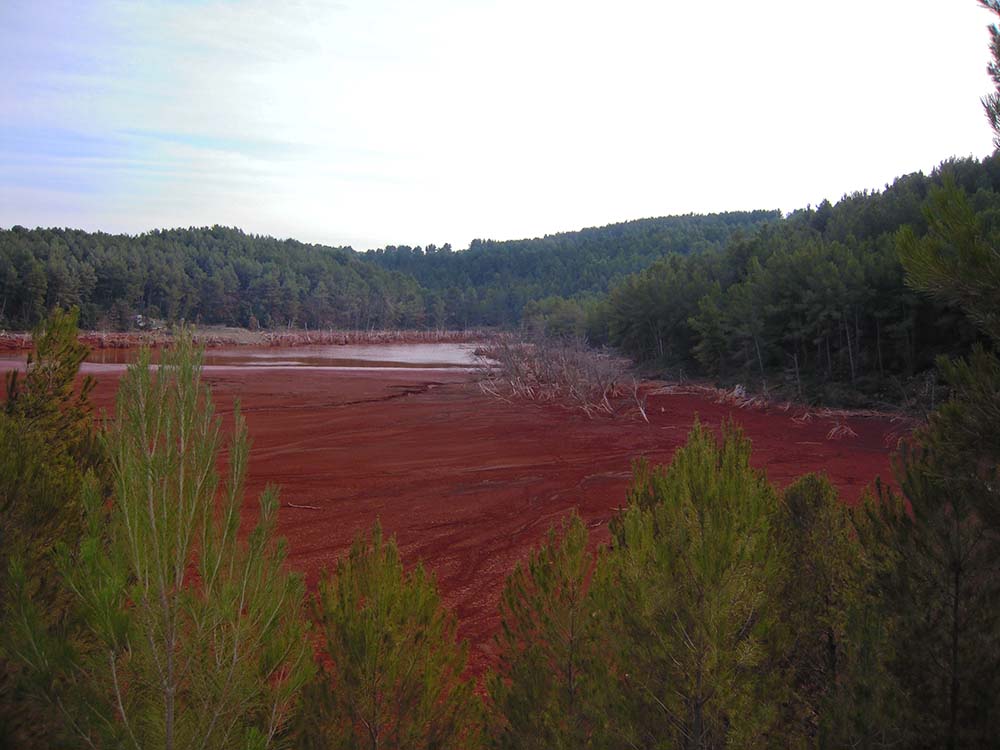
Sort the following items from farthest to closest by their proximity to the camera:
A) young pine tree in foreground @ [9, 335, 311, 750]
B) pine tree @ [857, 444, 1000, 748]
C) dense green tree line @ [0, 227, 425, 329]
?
1. dense green tree line @ [0, 227, 425, 329]
2. pine tree @ [857, 444, 1000, 748]
3. young pine tree in foreground @ [9, 335, 311, 750]

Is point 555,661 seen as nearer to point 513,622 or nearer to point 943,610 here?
point 513,622

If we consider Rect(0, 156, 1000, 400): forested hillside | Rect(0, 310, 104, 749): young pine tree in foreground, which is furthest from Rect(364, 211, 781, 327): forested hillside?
Rect(0, 310, 104, 749): young pine tree in foreground

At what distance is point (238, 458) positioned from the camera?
2.33m

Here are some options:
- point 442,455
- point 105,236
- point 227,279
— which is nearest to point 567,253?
point 227,279

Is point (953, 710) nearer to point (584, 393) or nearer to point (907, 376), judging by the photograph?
point (584, 393)

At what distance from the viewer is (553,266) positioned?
5138 inches

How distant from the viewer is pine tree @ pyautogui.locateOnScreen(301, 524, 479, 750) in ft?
10.2

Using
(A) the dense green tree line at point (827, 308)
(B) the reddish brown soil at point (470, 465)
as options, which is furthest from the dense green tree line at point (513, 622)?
(A) the dense green tree line at point (827, 308)

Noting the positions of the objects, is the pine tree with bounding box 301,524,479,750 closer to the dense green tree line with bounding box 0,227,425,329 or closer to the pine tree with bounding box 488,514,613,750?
the pine tree with bounding box 488,514,613,750

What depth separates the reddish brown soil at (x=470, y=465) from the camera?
8.12m

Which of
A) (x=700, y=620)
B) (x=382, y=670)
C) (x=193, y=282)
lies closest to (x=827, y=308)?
(x=700, y=620)

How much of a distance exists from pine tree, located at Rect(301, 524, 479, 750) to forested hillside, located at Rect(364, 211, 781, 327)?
279 feet

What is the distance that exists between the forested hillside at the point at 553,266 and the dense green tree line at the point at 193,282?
10022 mm

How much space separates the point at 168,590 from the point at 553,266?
131 metres
